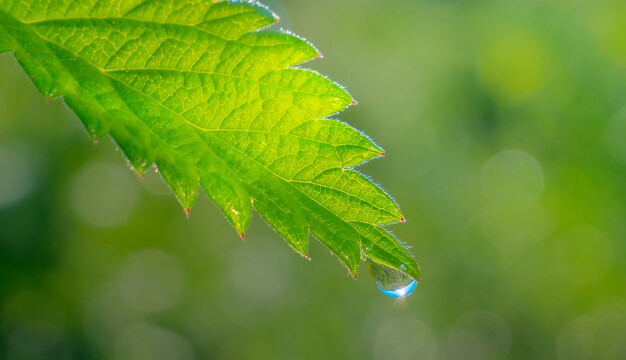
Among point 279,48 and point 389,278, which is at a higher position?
point 279,48

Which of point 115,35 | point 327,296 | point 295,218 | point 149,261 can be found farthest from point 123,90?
point 149,261

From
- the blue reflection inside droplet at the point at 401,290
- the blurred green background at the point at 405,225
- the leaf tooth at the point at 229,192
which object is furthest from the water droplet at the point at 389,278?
the blurred green background at the point at 405,225

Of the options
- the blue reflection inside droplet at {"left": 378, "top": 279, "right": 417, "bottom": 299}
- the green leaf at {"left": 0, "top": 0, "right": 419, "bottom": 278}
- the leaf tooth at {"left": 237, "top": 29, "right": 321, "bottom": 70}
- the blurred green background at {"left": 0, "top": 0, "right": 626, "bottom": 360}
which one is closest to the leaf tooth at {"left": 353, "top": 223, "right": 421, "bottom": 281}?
the green leaf at {"left": 0, "top": 0, "right": 419, "bottom": 278}

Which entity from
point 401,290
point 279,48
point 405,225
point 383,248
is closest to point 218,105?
point 279,48

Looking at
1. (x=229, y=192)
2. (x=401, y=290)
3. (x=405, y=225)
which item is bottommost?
(x=229, y=192)

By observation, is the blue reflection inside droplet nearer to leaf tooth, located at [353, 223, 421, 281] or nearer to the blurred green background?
leaf tooth, located at [353, 223, 421, 281]

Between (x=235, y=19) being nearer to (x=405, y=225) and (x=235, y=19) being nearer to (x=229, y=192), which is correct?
(x=229, y=192)
